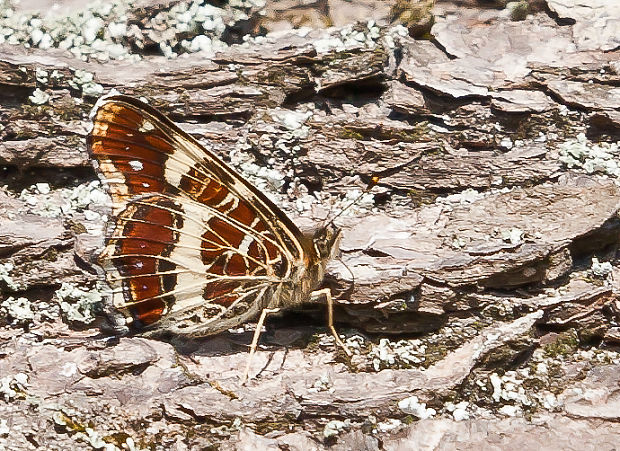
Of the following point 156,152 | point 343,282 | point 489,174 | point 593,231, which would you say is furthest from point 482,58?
point 156,152

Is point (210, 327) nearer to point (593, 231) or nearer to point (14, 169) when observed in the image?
point (14, 169)

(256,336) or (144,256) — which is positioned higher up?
(144,256)

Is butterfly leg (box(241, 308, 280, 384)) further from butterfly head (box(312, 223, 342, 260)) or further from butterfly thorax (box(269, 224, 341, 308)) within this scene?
butterfly head (box(312, 223, 342, 260))

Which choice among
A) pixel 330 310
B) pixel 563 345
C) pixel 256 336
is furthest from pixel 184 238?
pixel 563 345

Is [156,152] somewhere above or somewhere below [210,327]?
above

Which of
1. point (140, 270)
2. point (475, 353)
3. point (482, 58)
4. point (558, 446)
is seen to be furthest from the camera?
point (482, 58)

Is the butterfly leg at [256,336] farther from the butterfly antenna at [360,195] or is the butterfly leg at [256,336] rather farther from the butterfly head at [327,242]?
the butterfly antenna at [360,195]

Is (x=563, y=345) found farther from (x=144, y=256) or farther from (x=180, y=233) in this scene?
(x=144, y=256)
